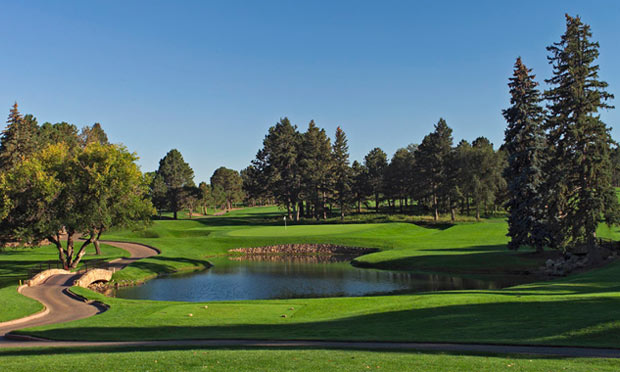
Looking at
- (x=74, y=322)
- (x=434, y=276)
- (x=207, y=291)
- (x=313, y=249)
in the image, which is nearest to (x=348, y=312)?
(x=74, y=322)

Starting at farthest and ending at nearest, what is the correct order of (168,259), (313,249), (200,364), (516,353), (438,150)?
1. (438,150)
2. (313,249)
3. (168,259)
4. (516,353)
5. (200,364)

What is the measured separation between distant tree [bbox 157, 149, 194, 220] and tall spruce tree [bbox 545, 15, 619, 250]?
3904 inches

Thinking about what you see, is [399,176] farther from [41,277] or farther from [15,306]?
[15,306]

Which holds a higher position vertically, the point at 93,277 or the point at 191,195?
the point at 191,195

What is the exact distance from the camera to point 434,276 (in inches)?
1683

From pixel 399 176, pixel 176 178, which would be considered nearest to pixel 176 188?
pixel 176 178

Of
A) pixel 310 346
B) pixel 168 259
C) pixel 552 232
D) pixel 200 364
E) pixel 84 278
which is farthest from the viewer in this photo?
pixel 168 259

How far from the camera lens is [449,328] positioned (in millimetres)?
17812

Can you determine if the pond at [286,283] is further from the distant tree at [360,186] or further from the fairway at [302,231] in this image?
the distant tree at [360,186]

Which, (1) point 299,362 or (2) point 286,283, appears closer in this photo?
(1) point 299,362

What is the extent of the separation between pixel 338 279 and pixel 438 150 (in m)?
52.4

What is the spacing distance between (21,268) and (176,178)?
256 feet

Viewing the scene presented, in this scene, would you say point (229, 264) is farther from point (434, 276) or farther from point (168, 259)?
point (434, 276)

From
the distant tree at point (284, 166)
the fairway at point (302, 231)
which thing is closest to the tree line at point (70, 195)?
the fairway at point (302, 231)
